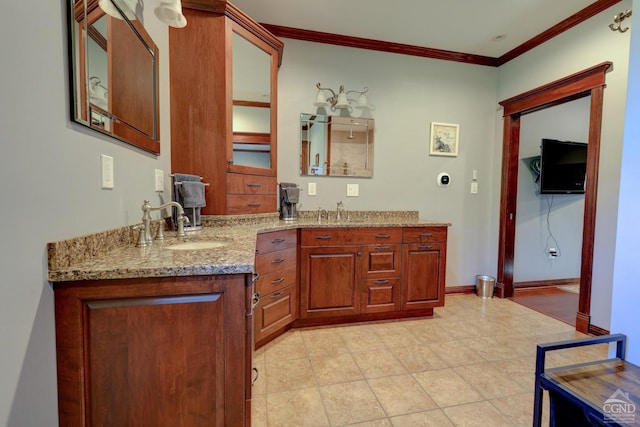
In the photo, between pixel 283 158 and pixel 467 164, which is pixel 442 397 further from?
pixel 467 164

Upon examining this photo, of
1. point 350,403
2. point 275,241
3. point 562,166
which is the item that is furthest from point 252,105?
point 562,166

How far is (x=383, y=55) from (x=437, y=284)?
233 cm

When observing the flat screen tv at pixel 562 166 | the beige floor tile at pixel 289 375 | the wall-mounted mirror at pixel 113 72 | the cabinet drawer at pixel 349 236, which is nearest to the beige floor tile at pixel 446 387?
the beige floor tile at pixel 289 375

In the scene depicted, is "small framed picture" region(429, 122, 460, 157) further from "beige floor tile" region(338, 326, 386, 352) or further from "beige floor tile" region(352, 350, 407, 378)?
"beige floor tile" region(352, 350, 407, 378)

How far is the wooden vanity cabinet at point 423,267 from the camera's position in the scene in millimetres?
2529

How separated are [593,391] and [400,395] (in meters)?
0.96

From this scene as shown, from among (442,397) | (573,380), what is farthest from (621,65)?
(442,397)

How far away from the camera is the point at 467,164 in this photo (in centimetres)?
321

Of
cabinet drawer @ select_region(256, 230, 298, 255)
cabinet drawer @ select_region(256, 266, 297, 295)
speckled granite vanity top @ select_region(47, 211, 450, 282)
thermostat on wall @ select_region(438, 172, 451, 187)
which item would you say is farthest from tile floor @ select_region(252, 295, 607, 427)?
thermostat on wall @ select_region(438, 172, 451, 187)

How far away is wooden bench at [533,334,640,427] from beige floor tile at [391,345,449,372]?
956mm

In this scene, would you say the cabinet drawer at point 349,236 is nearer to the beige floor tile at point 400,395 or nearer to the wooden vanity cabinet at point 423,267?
the wooden vanity cabinet at point 423,267

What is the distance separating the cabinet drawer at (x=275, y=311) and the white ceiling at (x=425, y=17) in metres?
2.30

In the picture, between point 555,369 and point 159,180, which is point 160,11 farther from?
point 555,369

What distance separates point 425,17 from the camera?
8.07 ft
